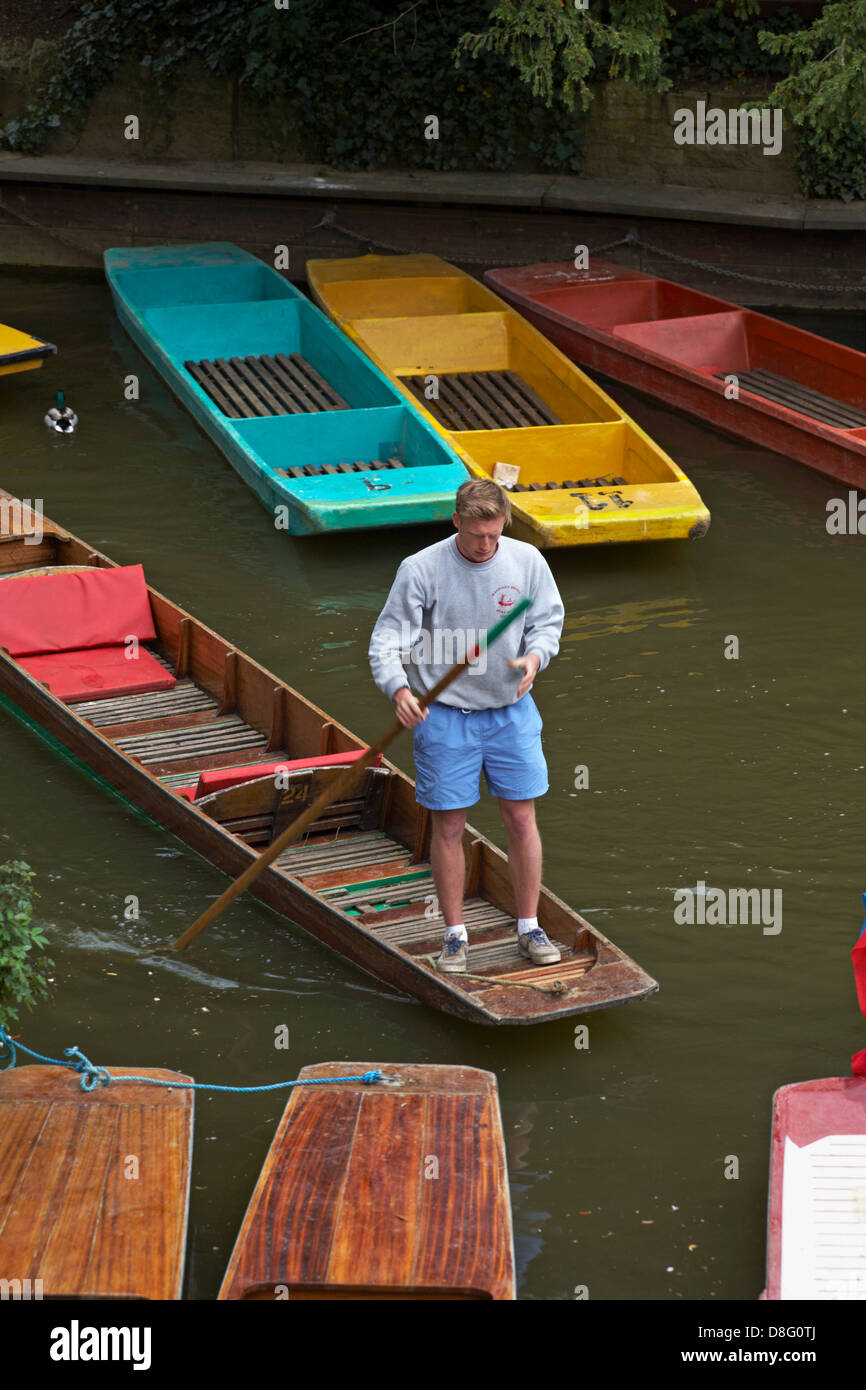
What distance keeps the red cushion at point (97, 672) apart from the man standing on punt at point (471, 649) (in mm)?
2513

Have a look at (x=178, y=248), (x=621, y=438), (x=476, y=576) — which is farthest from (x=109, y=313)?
(x=476, y=576)

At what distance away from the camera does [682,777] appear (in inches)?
263

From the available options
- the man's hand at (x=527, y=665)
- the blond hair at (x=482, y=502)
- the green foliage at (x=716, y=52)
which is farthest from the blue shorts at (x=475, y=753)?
the green foliage at (x=716, y=52)

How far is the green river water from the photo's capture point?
4.60 metres

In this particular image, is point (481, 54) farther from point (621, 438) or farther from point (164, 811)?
point (164, 811)

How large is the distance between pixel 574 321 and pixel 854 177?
11.6 feet

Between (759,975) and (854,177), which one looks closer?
(759,975)

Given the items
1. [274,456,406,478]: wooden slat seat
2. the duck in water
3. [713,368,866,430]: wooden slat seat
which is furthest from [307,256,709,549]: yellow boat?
the duck in water

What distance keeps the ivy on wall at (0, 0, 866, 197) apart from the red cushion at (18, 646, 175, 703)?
772 cm

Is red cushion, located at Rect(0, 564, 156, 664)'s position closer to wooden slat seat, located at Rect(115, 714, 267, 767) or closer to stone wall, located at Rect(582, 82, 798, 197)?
wooden slat seat, located at Rect(115, 714, 267, 767)

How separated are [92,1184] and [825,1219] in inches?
70.3

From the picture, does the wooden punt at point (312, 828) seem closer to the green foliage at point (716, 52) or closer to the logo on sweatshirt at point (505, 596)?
the logo on sweatshirt at point (505, 596)

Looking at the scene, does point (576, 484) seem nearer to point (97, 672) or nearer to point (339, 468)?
point (339, 468)

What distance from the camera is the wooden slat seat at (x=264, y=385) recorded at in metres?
10.4
